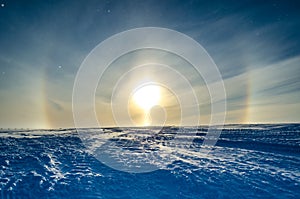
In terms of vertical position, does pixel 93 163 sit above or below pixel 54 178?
above

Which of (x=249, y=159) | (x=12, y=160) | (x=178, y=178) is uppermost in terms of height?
(x=12, y=160)

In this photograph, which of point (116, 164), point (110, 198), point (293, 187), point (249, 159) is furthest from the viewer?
point (249, 159)

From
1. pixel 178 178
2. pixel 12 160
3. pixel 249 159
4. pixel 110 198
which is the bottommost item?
pixel 110 198

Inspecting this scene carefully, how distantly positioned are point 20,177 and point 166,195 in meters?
7.11

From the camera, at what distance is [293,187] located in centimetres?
783

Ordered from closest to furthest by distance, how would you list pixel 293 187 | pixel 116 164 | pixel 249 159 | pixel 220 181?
pixel 293 187, pixel 220 181, pixel 116 164, pixel 249 159

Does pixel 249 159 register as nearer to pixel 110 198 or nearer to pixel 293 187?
pixel 293 187

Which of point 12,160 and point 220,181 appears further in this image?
point 12,160

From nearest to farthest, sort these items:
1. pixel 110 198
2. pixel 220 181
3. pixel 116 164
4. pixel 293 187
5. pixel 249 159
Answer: pixel 110 198
pixel 293 187
pixel 220 181
pixel 116 164
pixel 249 159

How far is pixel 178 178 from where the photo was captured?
905cm

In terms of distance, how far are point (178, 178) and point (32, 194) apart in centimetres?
622

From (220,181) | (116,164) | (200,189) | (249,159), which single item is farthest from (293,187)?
(116,164)

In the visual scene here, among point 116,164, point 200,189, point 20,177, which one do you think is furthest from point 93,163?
point 200,189

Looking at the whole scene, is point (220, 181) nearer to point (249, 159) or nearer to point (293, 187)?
point (293, 187)
